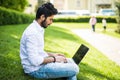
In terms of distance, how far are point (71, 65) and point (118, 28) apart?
25.9 metres

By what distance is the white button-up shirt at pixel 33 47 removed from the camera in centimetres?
569

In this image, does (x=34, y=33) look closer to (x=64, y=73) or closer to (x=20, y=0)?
(x=64, y=73)

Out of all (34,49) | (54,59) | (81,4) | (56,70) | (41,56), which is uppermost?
(34,49)

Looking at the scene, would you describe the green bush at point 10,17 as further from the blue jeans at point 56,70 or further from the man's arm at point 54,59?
the blue jeans at point 56,70

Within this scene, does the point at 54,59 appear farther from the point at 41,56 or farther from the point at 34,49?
the point at 34,49

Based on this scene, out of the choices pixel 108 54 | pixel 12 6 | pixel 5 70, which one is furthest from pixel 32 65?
pixel 12 6

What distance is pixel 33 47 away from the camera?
18.6 feet

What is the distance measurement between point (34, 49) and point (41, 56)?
0.77ft

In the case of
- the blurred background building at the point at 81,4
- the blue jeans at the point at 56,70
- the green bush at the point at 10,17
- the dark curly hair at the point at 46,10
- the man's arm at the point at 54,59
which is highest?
the dark curly hair at the point at 46,10

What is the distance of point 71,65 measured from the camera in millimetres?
5996

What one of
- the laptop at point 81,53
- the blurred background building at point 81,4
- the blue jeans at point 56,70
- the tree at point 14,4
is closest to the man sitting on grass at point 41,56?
the blue jeans at point 56,70

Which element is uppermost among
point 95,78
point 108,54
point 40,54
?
point 40,54

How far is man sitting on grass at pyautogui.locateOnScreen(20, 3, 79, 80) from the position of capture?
571 cm

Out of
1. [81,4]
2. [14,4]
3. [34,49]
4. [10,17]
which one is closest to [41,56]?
[34,49]
